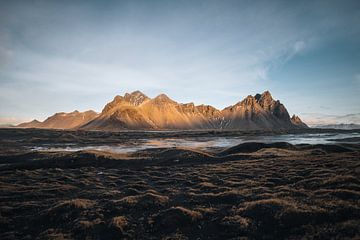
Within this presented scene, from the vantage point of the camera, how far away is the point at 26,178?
2748 centimetres

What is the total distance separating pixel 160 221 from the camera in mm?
14281

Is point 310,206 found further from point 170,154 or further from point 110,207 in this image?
point 170,154

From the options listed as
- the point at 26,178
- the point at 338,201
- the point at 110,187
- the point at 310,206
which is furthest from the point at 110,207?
the point at 26,178

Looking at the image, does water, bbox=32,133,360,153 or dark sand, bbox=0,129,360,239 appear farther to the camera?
water, bbox=32,133,360,153

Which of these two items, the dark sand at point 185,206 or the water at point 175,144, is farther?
the water at point 175,144

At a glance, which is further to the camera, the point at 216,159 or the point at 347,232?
the point at 216,159

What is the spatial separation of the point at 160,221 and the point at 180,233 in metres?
1.90

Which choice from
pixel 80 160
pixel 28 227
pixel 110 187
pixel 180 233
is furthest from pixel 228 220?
pixel 80 160

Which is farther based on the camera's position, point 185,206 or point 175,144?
point 175,144

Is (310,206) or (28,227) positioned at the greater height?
(310,206)

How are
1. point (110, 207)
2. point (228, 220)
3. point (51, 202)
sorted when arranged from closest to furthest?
point (228, 220)
point (110, 207)
point (51, 202)

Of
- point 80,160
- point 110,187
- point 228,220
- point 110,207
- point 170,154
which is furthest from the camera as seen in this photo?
point 170,154

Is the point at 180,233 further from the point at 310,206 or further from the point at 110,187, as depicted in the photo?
the point at 110,187

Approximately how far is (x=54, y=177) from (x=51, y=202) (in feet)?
34.4
